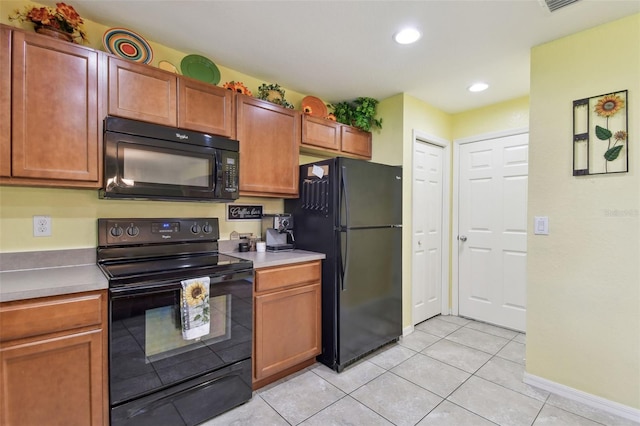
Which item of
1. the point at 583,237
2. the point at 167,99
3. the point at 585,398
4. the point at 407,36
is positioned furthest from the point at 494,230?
the point at 167,99

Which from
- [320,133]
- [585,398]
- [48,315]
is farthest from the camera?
[320,133]

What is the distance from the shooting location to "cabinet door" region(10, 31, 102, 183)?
1.52 meters

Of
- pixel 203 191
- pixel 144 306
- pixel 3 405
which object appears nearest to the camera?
pixel 3 405

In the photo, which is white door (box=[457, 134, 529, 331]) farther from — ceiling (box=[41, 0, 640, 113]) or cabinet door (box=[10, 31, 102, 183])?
cabinet door (box=[10, 31, 102, 183])

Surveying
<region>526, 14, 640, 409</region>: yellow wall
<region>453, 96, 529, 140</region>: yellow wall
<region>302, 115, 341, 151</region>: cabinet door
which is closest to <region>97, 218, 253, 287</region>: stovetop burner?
<region>302, 115, 341, 151</region>: cabinet door

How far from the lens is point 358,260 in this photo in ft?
8.14

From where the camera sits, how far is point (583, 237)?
196 cm

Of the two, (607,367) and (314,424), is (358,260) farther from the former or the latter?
(607,367)

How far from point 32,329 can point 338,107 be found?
9.57 ft

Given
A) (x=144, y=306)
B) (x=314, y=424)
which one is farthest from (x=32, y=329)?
(x=314, y=424)

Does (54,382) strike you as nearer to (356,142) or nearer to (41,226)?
(41,226)

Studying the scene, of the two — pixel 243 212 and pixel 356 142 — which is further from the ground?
pixel 356 142

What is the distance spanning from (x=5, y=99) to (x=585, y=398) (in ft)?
12.3

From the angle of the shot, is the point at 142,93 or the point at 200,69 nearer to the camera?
the point at 142,93
